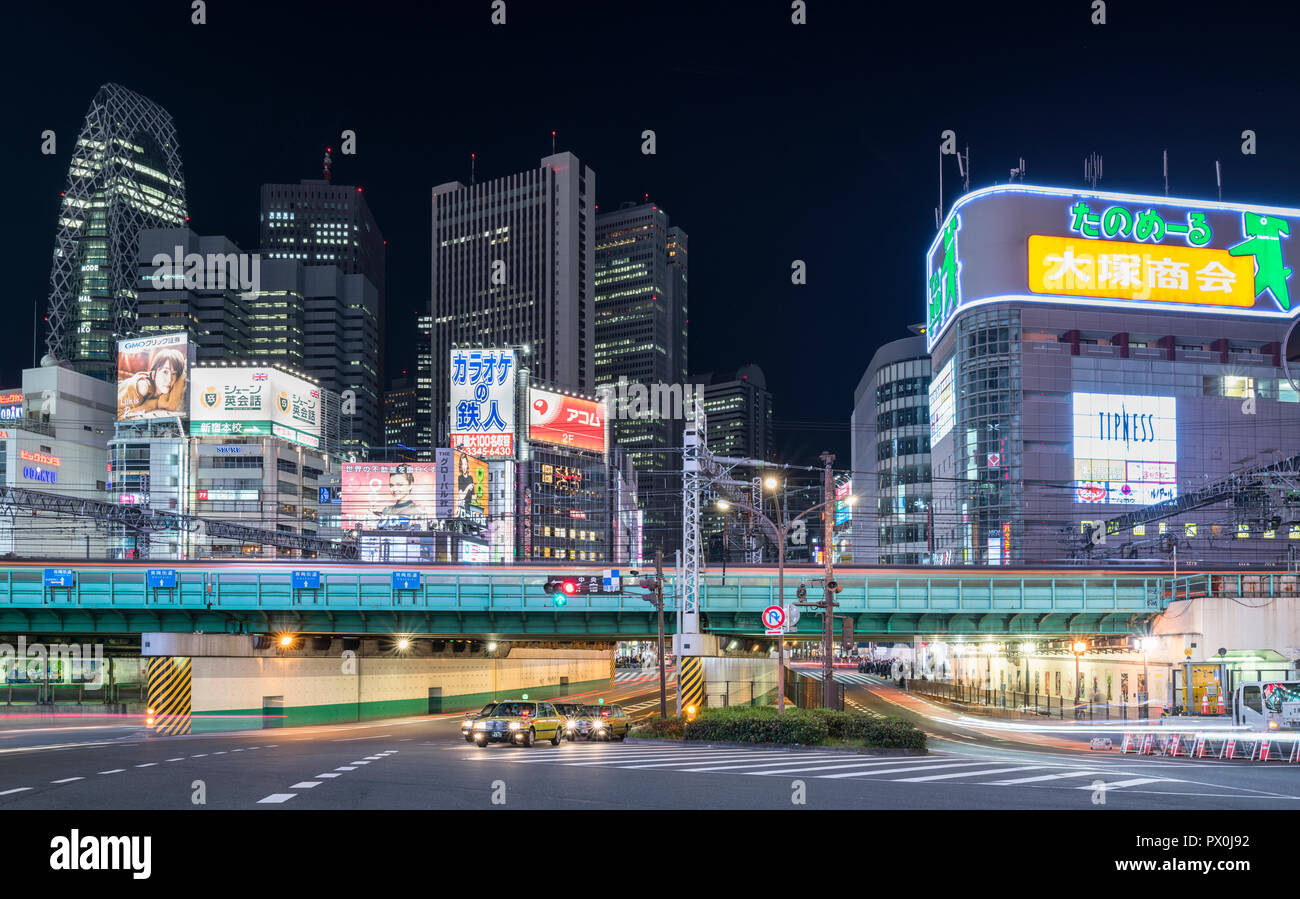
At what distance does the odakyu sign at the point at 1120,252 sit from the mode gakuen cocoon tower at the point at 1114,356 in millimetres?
139

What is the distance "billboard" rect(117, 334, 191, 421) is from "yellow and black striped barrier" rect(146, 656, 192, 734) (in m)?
83.5

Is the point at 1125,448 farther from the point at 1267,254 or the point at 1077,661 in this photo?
the point at 1077,661

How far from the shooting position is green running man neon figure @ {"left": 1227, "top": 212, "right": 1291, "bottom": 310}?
113375mm

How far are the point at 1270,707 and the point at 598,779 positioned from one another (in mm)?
32912

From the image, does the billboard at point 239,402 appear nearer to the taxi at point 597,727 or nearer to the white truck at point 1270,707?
the taxi at point 597,727

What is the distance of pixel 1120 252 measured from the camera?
4397 inches

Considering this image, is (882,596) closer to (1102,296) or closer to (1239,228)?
(1102,296)

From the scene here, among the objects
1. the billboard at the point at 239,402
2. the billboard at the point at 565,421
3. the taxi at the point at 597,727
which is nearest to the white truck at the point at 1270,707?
the taxi at the point at 597,727

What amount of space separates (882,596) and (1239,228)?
8133 cm

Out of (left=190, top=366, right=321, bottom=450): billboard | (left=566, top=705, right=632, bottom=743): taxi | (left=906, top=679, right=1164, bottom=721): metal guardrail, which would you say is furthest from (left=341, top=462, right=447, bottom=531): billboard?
(left=566, top=705, right=632, bottom=743): taxi

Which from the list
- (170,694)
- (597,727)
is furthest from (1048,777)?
(170,694)

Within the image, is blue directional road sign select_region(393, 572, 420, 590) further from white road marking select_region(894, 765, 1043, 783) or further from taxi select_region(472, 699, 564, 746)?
white road marking select_region(894, 765, 1043, 783)

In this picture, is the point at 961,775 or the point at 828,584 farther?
the point at 828,584
